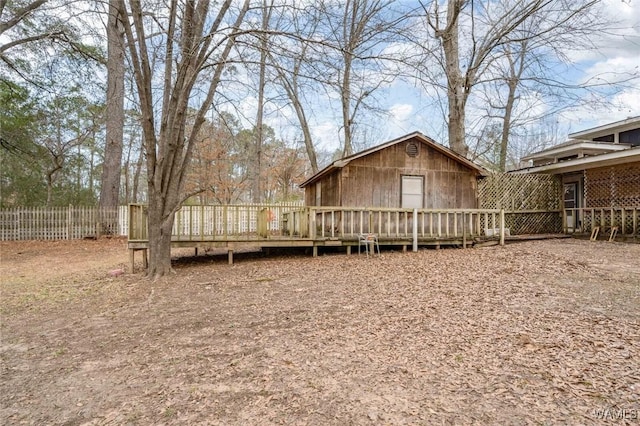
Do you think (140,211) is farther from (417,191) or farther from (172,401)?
(417,191)

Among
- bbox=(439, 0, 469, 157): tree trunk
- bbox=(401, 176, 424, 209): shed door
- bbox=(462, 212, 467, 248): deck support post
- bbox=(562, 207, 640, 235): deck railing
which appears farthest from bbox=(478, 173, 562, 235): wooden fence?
bbox=(401, 176, 424, 209): shed door

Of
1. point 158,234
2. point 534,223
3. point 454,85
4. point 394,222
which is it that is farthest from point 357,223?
→ point 534,223

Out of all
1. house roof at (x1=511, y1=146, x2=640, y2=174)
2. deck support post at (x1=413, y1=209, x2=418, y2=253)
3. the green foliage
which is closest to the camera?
deck support post at (x1=413, y1=209, x2=418, y2=253)

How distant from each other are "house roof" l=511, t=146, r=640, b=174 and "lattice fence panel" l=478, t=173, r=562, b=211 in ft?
1.61

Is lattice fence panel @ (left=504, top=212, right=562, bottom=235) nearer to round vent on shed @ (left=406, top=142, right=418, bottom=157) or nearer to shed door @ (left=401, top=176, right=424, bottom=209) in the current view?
shed door @ (left=401, top=176, right=424, bottom=209)

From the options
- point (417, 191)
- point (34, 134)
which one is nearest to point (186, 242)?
point (417, 191)

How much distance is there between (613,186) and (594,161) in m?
1.21

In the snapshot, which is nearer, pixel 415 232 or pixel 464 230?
pixel 415 232

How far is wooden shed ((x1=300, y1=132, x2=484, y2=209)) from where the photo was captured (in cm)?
1160

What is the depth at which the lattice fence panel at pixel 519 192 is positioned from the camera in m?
14.2

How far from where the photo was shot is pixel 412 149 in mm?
12055

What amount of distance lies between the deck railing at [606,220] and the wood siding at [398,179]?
4.04 metres

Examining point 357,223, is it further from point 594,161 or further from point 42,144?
point 42,144

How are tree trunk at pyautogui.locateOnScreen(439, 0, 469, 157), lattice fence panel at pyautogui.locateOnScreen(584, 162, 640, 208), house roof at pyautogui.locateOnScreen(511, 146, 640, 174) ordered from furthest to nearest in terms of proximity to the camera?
tree trunk at pyautogui.locateOnScreen(439, 0, 469, 157) < lattice fence panel at pyautogui.locateOnScreen(584, 162, 640, 208) < house roof at pyautogui.locateOnScreen(511, 146, 640, 174)
